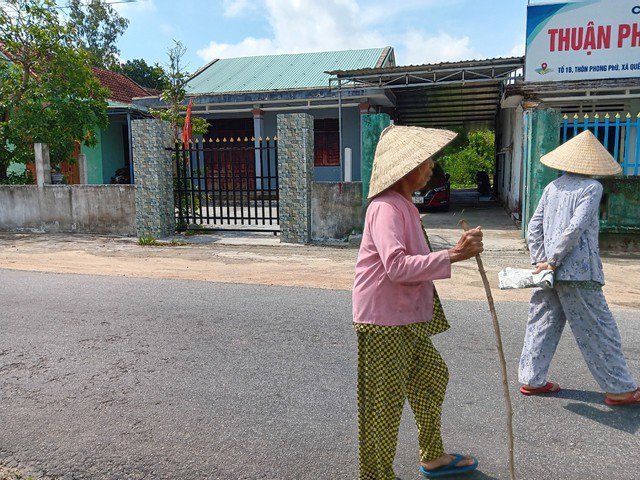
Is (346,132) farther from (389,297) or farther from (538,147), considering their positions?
(389,297)

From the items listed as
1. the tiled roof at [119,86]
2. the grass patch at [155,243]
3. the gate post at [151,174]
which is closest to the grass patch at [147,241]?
the grass patch at [155,243]

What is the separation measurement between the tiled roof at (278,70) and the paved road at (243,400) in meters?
13.1

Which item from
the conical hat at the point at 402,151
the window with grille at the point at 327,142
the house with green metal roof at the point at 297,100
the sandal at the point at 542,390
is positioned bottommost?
the sandal at the point at 542,390

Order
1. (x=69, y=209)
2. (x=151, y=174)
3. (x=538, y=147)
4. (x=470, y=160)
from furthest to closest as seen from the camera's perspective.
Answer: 1. (x=470, y=160)
2. (x=69, y=209)
3. (x=151, y=174)
4. (x=538, y=147)

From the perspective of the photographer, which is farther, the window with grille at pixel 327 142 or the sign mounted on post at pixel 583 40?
the window with grille at pixel 327 142

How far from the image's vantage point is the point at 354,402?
11.3ft

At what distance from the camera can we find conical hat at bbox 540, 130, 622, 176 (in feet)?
11.1

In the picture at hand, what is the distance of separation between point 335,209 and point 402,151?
25.7 ft

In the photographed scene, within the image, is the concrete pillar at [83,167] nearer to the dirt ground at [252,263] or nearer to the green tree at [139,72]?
the dirt ground at [252,263]

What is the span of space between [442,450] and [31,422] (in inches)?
96.3

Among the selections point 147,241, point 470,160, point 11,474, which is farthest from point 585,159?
point 470,160

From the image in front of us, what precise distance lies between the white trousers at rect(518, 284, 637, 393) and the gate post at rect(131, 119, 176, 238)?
346 inches

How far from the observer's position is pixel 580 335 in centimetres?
338

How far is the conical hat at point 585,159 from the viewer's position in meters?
3.38
